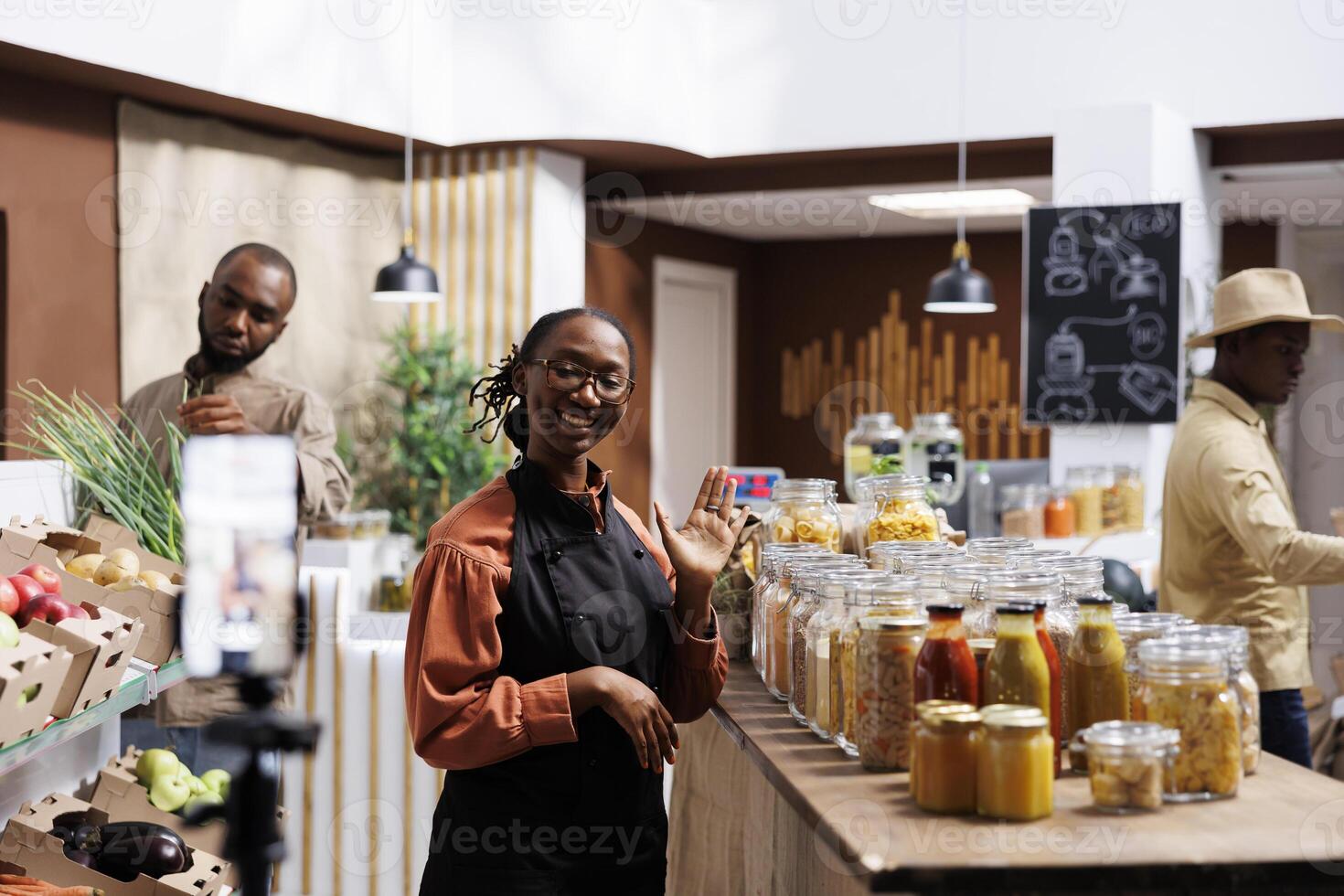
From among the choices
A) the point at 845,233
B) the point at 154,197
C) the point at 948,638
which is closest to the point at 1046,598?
the point at 948,638

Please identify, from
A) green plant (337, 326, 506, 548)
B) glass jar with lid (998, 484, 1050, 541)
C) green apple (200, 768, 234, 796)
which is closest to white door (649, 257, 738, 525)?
green plant (337, 326, 506, 548)

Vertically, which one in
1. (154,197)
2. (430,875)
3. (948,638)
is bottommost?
(430,875)

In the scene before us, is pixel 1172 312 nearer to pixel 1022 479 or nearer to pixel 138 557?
pixel 1022 479

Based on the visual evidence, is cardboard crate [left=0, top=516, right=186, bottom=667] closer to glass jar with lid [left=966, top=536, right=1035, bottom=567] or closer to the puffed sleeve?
the puffed sleeve

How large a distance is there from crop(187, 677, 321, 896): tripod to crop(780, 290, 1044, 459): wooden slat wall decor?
8032 millimetres

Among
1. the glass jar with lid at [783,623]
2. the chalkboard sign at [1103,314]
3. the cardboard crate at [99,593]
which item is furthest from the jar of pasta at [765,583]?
the chalkboard sign at [1103,314]

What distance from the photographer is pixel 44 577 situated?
197cm

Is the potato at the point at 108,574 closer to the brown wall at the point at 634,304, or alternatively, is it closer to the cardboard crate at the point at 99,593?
the cardboard crate at the point at 99,593

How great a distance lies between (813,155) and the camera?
661 centimetres

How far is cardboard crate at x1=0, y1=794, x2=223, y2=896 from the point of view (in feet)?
7.13

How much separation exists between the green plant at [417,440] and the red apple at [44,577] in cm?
Answer: 414

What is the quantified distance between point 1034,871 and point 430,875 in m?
0.93

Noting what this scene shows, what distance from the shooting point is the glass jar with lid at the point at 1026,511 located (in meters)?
5.19

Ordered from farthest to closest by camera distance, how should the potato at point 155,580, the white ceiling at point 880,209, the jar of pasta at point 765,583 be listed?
the white ceiling at point 880,209
the potato at point 155,580
the jar of pasta at point 765,583
